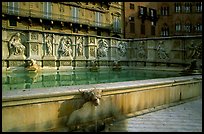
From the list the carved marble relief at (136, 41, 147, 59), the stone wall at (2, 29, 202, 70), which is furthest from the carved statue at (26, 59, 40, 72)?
the carved marble relief at (136, 41, 147, 59)

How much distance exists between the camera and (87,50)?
55.7 feet

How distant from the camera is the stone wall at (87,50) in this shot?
14.3 meters

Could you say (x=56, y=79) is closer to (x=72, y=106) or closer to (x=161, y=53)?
(x=72, y=106)

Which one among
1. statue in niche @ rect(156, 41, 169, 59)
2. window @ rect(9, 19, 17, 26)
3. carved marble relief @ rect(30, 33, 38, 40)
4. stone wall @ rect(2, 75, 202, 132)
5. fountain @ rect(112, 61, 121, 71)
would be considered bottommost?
stone wall @ rect(2, 75, 202, 132)

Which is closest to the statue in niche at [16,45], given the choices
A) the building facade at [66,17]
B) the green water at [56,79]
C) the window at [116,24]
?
the green water at [56,79]

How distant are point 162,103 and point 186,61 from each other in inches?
396

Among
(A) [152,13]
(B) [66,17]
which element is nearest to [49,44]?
(B) [66,17]

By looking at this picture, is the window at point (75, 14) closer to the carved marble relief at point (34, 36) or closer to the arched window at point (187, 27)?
the carved marble relief at point (34, 36)

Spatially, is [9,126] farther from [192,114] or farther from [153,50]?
[153,50]

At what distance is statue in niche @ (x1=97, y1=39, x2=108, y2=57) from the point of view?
17.7m

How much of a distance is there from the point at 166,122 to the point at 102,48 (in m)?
12.9

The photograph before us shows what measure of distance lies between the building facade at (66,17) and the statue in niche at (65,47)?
12.6 metres

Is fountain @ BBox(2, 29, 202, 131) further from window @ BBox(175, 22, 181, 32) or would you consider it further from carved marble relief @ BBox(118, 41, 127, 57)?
window @ BBox(175, 22, 181, 32)

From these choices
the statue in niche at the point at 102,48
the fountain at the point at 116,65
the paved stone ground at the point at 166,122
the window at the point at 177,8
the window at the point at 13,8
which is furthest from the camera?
the window at the point at 177,8
